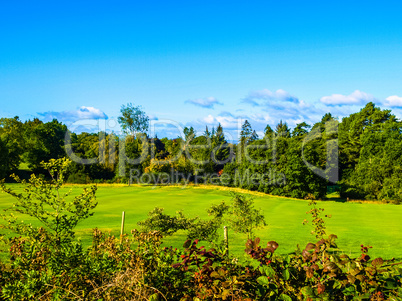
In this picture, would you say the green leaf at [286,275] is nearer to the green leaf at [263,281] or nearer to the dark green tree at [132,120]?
the green leaf at [263,281]

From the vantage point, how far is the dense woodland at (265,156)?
54.2 meters

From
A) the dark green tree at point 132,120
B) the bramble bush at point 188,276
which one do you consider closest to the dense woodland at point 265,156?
the dark green tree at point 132,120

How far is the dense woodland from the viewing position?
178ft

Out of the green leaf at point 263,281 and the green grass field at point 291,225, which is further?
the green grass field at point 291,225

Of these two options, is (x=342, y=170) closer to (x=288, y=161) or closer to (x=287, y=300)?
(x=288, y=161)

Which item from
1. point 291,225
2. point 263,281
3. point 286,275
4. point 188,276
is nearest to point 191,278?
point 188,276

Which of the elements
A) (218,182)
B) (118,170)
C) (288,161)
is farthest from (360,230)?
(118,170)

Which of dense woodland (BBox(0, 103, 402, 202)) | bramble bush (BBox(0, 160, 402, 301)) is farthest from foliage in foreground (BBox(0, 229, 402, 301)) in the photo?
dense woodland (BBox(0, 103, 402, 202))

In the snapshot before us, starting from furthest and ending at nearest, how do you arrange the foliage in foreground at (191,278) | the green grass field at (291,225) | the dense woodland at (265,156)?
the dense woodland at (265,156), the green grass field at (291,225), the foliage in foreground at (191,278)

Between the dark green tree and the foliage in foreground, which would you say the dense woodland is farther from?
the foliage in foreground

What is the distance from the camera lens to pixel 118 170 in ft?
209

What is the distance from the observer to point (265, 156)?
200ft

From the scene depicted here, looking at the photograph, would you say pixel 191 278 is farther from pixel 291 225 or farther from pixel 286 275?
pixel 291 225

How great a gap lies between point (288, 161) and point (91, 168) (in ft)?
131
